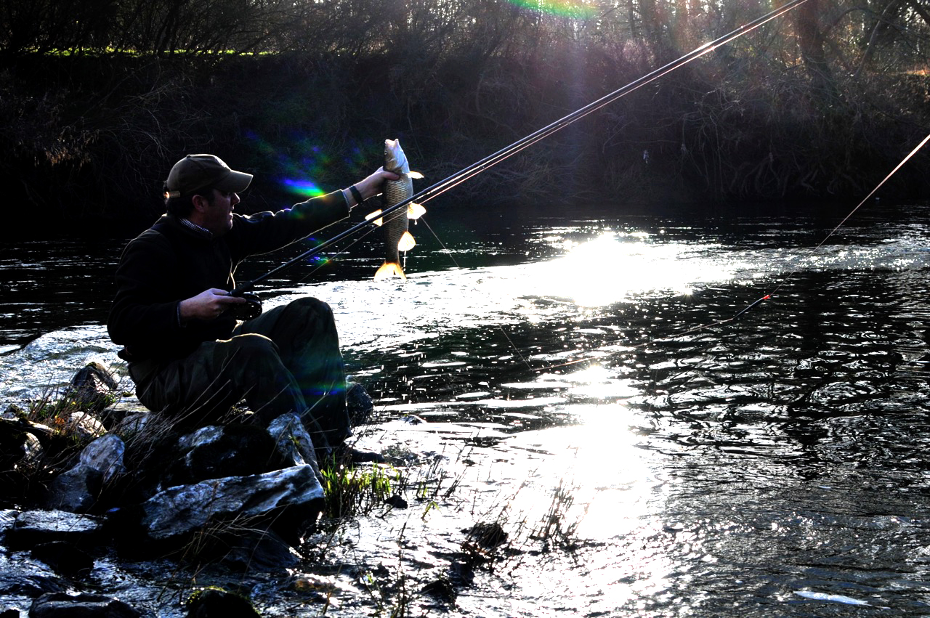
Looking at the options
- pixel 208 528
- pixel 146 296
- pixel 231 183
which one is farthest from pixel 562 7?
pixel 208 528

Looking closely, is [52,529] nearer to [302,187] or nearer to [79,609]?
[79,609]

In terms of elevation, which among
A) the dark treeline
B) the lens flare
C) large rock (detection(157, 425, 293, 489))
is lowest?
large rock (detection(157, 425, 293, 489))

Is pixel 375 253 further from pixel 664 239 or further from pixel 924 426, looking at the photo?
pixel 924 426

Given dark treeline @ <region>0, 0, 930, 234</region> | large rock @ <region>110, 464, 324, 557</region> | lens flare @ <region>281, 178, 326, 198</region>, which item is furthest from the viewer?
lens flare @ <region>281, 178, 326, 198</region>

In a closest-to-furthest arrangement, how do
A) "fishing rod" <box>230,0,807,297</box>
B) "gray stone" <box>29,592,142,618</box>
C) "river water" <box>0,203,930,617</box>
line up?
"gray stone" <box>29,592,142,618</box>, "river water" <box>0,203,930,617</box>, "fishing rod" <box>230,0,807,297</box>

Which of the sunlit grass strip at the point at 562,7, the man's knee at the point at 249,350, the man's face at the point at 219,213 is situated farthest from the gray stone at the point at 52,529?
the sunlit grass strip at the point at 562,7

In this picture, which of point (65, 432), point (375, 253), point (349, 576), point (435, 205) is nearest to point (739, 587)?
point (349, 576)

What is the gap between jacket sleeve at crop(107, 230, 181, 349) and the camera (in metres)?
4.63

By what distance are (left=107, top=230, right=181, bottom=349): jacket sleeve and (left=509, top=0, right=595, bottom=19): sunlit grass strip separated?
22885 mm

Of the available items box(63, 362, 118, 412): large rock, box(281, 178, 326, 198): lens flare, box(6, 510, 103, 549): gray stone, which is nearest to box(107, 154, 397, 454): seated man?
box(6, 510, 103, 549): gray stone

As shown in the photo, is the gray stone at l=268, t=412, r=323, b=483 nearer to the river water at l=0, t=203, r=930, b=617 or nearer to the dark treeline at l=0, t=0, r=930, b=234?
the river water at l=0, t=203, r=930, b=617

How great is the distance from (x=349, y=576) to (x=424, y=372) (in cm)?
410

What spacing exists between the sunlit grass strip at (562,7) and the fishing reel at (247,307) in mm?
22799

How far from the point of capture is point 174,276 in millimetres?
4898
